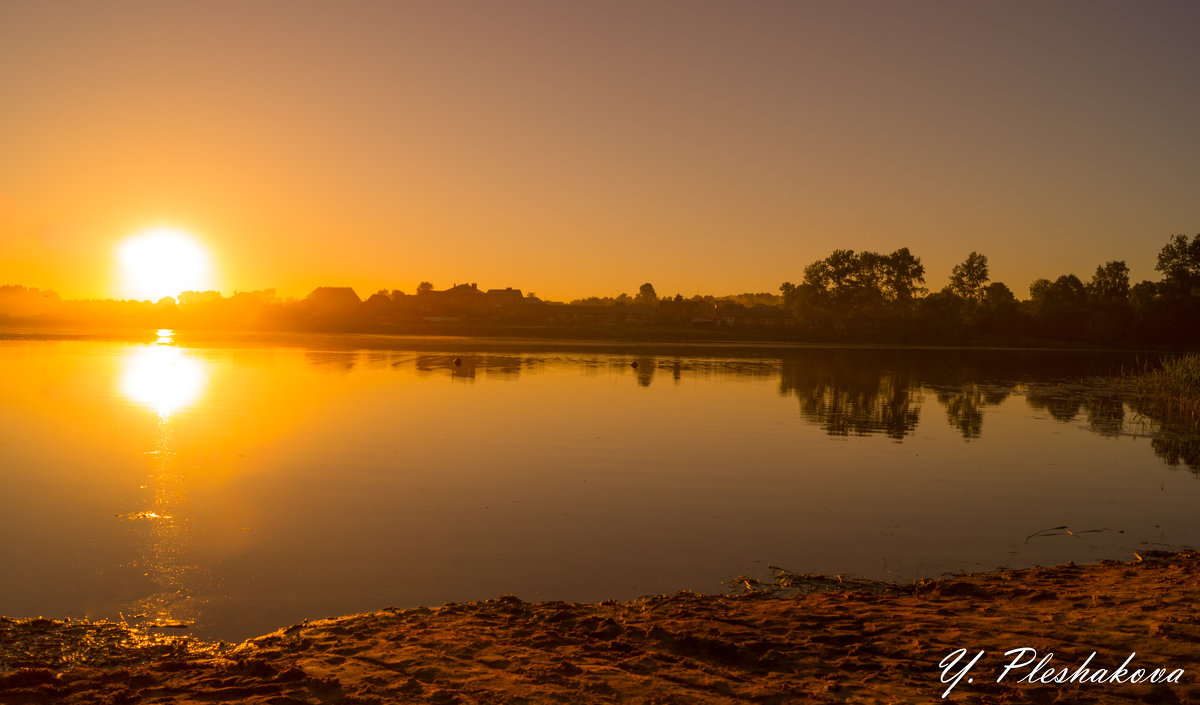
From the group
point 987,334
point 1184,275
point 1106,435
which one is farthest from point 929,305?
point 1106,435

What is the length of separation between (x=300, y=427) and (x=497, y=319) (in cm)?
13216

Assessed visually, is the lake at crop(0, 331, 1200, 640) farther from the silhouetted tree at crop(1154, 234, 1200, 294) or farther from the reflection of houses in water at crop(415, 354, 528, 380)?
the silhouetted tree at crop(1154, 234, 1200, 294)

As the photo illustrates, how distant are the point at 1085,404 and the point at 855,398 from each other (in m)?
11.0

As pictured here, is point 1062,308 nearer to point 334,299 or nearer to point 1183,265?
point 1183,265

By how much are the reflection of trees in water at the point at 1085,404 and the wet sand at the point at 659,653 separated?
2330 cm

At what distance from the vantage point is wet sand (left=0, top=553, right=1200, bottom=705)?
7035mm

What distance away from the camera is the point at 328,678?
24.1ft

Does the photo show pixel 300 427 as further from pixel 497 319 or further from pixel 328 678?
pixel 497 319

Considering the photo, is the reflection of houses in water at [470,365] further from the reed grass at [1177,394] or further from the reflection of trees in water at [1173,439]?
the reed grass at [1177,394]

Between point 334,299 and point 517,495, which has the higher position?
point 334,299

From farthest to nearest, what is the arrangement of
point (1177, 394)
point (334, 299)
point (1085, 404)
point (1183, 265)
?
point (334, 299) < point (1183, 265) < point (1177, 394) < point (1085, 404)

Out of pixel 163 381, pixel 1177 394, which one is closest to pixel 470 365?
pixel 163 381

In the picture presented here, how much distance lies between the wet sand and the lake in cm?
107

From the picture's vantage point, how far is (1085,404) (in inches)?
1506
